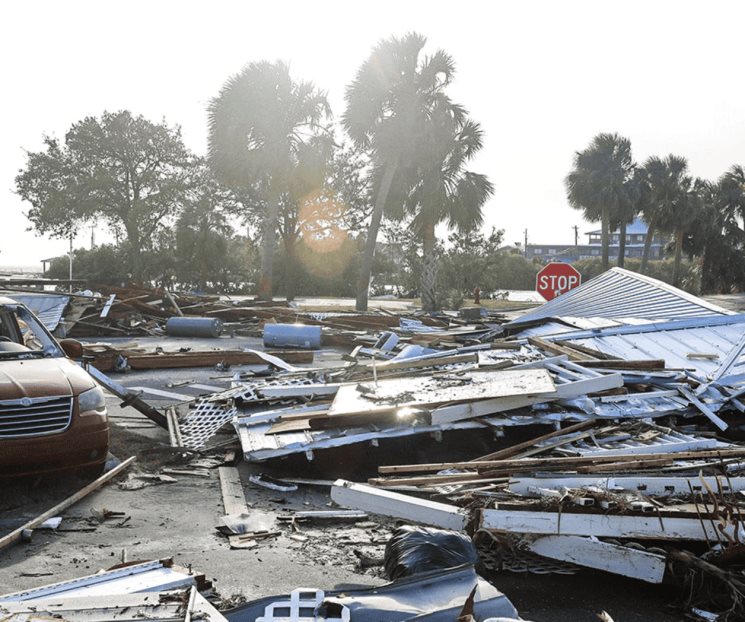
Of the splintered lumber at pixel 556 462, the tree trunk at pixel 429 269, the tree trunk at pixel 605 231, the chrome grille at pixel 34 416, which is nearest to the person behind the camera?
the splintered lumber at pixel 556 462

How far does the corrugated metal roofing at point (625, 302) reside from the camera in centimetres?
1125

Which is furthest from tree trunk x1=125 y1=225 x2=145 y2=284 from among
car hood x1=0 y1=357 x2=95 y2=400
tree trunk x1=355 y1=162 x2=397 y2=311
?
car hood x1=0 y1=357 x2=95 y2=400

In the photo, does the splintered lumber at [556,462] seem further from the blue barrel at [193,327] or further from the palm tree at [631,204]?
the palm tree at [631,204]

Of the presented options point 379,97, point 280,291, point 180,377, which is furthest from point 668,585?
point 280,291

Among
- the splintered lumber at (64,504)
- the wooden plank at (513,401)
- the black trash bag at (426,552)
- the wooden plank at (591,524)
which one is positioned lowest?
the splintered lumber at (64,504)

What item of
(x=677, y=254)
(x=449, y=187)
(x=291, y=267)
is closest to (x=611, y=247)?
(x=677, y=254)

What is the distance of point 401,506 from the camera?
4273 mm

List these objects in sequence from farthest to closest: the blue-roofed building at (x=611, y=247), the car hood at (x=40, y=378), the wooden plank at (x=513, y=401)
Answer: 1. the blue-roofed building at (x=611, y=247)
2. the wooden plank at (x=513, y=401)
3. the car hood at (x=40, y=378)

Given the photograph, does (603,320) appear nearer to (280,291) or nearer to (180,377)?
(180,377)

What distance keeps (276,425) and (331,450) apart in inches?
33.1

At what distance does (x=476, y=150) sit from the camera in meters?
29.6

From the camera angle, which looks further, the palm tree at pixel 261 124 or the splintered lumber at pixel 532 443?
the palm tree at pixel 261 124

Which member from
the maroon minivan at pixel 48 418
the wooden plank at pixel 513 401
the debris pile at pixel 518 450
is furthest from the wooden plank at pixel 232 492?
the wooden plank at pixel 513 401

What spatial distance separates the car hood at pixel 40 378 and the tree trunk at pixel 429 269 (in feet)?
79.4
